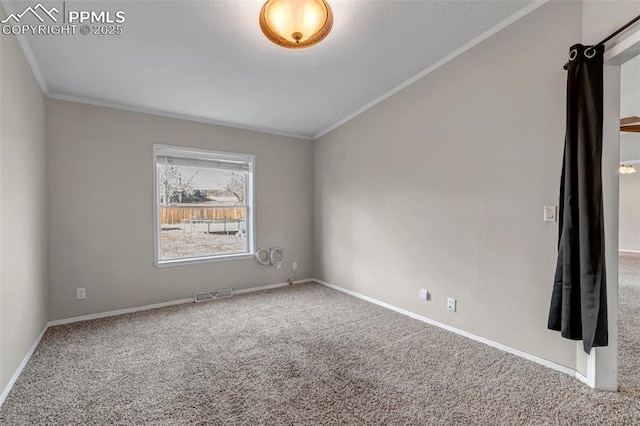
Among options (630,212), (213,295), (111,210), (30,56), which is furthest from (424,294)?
(630,212)

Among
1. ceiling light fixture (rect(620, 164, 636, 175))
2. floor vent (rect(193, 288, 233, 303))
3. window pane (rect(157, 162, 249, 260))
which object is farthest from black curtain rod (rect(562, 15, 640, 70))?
ceiling light fixture (rect(620, 164, 636, 175))

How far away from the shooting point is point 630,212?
798 centimetres

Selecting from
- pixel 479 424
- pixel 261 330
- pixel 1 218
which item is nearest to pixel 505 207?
pixel 479 424

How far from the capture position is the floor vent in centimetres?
391

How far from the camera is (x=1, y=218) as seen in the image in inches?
73.2

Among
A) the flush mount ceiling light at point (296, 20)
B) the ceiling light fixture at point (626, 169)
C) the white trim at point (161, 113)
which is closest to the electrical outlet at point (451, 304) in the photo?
the flush mount ceiling light at point (296, 20)

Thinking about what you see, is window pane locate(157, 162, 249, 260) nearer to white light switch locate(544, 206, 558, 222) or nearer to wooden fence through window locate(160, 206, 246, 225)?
wooden fence through window locate(160, 206, 246, 225)

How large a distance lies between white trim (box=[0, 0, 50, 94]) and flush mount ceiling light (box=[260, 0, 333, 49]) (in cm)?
162

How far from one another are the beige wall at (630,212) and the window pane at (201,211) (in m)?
9.96

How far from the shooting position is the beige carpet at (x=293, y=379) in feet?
5.78

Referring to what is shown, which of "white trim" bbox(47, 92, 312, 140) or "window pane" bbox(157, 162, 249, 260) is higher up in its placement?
"white trim" bbox(47, 92, 312, 140)

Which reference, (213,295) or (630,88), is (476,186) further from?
(213,295)

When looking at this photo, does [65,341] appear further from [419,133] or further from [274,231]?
[419,133]

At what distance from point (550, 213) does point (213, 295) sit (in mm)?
3782
